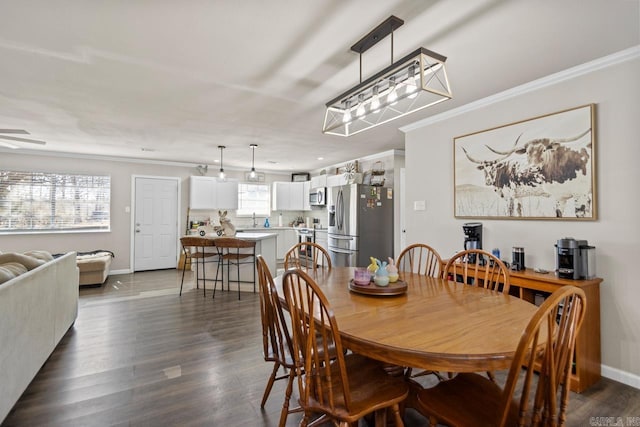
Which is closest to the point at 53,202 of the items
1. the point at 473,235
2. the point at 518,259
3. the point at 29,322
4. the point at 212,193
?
the point at 212,193

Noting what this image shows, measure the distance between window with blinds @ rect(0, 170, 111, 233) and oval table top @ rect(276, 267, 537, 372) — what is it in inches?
236

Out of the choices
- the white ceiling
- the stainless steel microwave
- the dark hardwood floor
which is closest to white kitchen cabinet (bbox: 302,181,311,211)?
the stainless steel microwave

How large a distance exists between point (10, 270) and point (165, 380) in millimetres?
1279

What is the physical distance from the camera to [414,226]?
3.94 meters

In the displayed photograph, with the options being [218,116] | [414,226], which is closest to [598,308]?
[414,226]

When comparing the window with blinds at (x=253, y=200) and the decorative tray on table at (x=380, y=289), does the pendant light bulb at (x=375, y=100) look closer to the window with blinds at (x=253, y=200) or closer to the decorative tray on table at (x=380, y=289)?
the decorative tray on table at (x=380, y=289)

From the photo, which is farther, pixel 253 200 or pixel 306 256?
pixel 253 200

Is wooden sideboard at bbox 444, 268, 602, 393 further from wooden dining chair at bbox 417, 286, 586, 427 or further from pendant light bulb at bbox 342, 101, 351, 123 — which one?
pendant light bulb at bbox 342, 101, 351, 123

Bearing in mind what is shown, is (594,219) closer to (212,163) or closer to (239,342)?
(239,342)

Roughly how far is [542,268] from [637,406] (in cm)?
102

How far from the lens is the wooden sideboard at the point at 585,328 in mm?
2150

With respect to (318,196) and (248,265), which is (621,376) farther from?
(318,196)

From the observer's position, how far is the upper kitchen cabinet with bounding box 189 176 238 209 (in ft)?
22.2

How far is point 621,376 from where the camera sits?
88.9 inches
